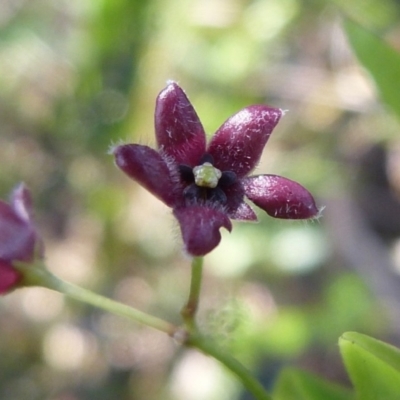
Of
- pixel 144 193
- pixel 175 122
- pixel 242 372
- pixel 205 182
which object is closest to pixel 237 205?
pixel 205 182

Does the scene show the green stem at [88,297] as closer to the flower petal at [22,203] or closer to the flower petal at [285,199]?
the flower petal at [22,203]

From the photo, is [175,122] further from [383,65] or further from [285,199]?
[383,65]

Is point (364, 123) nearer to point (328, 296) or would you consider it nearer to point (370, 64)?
point (328, 296)

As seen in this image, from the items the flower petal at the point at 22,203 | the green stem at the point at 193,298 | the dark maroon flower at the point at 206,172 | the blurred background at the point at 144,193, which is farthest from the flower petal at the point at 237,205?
the blurred background at the point at 144,193

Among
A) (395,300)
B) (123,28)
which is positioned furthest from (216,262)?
(123,28)

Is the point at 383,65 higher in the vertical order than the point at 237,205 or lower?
higher

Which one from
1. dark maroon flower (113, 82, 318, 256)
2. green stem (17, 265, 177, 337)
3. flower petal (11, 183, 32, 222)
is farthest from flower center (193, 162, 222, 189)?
flower petal (11, 183, 32, 222)
